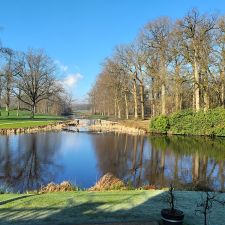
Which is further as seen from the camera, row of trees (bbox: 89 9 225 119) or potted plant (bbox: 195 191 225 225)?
row of trees (bbox: 89 9 225 119)

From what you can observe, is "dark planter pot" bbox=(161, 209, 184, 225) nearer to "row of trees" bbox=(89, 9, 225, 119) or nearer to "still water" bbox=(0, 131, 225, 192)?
"still water" bbox=(0, 131, 225, 192)

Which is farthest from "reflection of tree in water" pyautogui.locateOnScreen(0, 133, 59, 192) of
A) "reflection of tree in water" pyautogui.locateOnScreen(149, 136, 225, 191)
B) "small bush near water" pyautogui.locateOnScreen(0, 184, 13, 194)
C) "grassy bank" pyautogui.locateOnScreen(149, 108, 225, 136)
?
"grassy bank" pyautogui.locateOnScreen(149, 108, 225, 136)

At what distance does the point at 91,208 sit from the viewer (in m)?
8.62

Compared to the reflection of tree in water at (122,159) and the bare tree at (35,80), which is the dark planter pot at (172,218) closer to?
the reflection of tree in water at (122,159)

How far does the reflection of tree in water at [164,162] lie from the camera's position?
54.1ft

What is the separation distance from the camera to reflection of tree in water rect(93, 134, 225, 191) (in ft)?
54.1

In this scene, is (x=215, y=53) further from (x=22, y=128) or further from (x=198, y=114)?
(x=22, y=128)

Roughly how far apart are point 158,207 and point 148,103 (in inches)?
2711

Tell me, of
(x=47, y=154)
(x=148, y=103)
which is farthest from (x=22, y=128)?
(x=148, y=103)

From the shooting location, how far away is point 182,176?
56.2 feet

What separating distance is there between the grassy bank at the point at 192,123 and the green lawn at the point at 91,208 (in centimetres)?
2845

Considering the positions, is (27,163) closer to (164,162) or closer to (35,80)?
(164,162)

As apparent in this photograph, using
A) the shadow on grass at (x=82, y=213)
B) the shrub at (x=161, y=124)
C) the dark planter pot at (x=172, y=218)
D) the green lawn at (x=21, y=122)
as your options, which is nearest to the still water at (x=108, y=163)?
the shadow on grass at (x=82, y=213)

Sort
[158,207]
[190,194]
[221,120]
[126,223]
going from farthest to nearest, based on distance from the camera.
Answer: [221,120] → [190,194] → [158,207] → [126,223]
